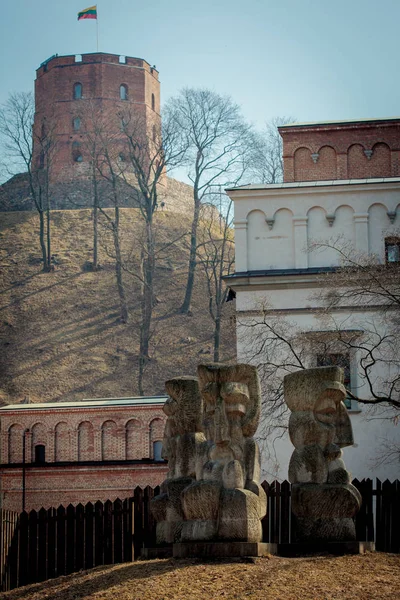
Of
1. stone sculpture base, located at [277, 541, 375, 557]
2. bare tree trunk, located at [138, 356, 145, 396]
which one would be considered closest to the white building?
stone sculpture base, located at [277, 541, 375, 557]

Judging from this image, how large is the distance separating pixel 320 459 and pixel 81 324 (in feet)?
198

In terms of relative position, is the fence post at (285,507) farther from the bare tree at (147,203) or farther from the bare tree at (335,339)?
the bare tree at (147,203)

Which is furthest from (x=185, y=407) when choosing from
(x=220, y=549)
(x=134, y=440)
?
(x=134, y=440)

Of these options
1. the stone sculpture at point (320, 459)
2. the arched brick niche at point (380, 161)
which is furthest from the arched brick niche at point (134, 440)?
the stone sculpture at point (320, 459)

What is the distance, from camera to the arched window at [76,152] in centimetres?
10408

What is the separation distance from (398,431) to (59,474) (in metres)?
17.2

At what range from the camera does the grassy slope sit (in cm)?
6756

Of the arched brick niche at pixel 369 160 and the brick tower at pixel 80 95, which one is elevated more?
the brick tower at pixel 80 95

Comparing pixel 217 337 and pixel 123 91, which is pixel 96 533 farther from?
pixel 123 91

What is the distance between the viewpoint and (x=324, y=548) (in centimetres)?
1542

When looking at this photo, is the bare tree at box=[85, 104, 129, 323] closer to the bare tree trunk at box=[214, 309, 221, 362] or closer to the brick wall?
the bare tree trunk at box=[214, 309, 221, 362]

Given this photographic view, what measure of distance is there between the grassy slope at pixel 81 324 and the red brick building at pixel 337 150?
24105 millimetres

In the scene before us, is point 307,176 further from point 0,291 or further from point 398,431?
point 0,291

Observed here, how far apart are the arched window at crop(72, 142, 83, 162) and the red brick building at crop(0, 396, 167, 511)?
60364 millimetres
